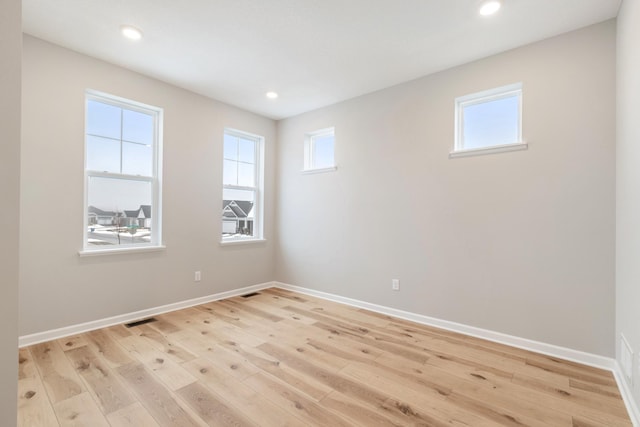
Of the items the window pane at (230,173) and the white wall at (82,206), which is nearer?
the white wall at (82,206)

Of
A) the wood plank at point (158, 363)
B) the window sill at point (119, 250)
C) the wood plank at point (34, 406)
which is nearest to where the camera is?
the wood plank at point (34, 406)

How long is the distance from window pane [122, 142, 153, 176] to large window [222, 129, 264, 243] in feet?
3.19

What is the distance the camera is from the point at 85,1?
2.17m

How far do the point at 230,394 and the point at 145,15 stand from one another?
288cm

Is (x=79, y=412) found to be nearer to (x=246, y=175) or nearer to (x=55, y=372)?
(x=55, y=372)

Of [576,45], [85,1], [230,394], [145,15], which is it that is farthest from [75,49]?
[576,45]

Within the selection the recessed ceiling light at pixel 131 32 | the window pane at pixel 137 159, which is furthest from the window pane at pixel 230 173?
the recessed ceiling light at pixel 131 32

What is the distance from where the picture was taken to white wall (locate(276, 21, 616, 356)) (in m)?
2.35

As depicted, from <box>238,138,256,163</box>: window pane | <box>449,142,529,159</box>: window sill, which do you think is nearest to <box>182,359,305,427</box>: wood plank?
<box>449,142,529,159</box>: window sill

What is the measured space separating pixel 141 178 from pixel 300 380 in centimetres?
279

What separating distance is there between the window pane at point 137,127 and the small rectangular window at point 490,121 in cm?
343

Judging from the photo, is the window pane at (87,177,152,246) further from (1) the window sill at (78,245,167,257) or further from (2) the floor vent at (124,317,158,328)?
(2) the floor vent at (124,317,158,328)

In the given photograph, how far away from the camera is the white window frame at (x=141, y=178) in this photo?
296 cm

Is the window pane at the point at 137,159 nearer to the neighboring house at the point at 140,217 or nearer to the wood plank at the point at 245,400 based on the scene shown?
the neighboring house at the point at 140,217
